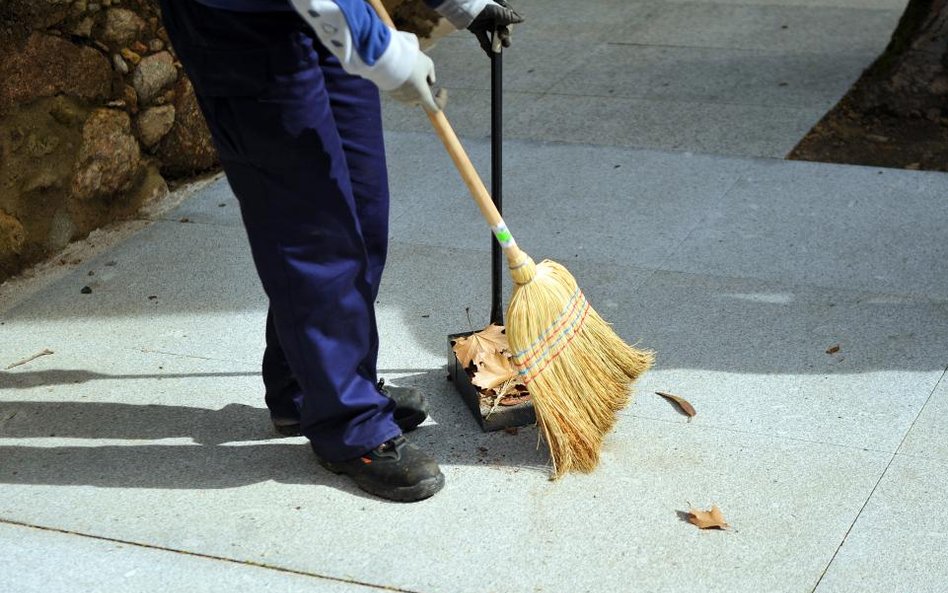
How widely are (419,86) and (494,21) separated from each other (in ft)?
1.66

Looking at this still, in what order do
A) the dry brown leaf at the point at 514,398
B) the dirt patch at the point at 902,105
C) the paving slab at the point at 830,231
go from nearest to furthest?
the dry brown leaf at the point at 514,398 → the paving slab at the point at 830,231 → the dirt patch at the point at 902,105

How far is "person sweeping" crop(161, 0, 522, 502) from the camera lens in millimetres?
2619

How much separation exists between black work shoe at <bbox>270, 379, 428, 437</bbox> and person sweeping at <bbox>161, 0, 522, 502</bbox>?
0.08 metres

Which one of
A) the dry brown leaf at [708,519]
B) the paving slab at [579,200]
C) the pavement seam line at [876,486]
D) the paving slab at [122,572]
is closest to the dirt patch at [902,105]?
the paving slab at [579,200]

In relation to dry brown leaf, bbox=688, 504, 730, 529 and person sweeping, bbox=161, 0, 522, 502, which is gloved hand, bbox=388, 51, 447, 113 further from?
dry brown leaf, bbox=688, 504, 730, 529

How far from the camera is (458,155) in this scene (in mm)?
2869

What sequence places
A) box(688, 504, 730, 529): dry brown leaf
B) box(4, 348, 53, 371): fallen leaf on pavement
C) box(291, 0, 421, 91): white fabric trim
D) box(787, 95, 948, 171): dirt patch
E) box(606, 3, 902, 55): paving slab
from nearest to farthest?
box(291, 0, 421, 91): white fabric trim < box(688, 504, 730, 529): dry brown leaf < box(4, 348, 53, 371): fallen leaf on pavement < box(787, 95, 948, 171): dirt patch < box(606, 3, 902, 55): paving slab

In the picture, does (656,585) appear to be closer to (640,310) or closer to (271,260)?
(271,260)

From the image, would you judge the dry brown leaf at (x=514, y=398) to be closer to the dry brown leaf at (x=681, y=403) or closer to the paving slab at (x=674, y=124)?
the dry brown leaf at (x=681, y=403)

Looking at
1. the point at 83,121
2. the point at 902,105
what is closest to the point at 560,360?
the point at 83,121

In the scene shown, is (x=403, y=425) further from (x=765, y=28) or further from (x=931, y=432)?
(x=765, y=28)

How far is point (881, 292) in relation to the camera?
3.97 meters

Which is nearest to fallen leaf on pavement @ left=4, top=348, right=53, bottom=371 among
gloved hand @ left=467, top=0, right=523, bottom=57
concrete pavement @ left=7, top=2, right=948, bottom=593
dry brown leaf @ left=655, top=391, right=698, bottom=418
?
concrete pavement @ left=7, top=2, right=948, bottom=593

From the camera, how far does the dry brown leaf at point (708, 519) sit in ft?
9.37
